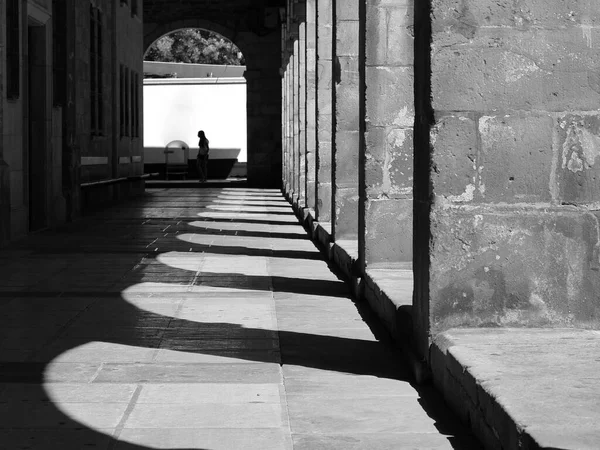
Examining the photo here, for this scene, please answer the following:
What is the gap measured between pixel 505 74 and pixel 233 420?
1.76 m

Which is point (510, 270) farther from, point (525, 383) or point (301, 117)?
point (301, 117)

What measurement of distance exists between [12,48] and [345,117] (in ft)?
11.5

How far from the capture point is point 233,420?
3.68 meters

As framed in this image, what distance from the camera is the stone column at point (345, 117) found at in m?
8.60

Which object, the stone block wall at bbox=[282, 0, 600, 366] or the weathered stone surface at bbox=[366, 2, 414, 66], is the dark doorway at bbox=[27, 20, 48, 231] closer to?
the weathered stone surface at bbox=[366, 2, 414, 66]

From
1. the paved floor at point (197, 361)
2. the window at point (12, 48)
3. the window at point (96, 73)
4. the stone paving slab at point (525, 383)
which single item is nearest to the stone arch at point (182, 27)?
the window at point (96, 73)

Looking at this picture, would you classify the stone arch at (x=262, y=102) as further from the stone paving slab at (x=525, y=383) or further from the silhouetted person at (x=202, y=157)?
the stone paving slab at (x=525, y=383)

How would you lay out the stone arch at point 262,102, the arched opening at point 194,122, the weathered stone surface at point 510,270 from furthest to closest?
the arched opening at point 194,122 → the stone arch at point 262,102 → the weathered stone surface at point 510,270

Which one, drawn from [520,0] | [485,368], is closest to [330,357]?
[485,368]

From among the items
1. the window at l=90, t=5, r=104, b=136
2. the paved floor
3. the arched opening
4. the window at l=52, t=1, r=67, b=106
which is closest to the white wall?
the arched opening

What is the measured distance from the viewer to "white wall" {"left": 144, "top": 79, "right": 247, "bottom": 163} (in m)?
31.3

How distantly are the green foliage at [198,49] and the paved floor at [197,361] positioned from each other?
135 ft

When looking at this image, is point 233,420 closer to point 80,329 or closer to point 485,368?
point 485,368

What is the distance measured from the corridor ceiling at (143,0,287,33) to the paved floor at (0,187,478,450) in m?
18.0
